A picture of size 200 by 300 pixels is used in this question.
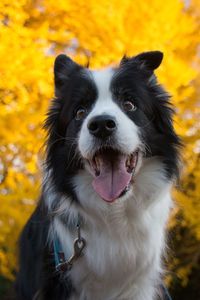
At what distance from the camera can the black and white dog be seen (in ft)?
8.93

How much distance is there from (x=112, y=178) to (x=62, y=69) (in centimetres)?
83

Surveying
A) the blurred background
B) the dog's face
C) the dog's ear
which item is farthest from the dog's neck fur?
the dog's ear

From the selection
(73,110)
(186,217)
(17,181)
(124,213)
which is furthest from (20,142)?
(186,217)

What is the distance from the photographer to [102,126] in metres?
2.48

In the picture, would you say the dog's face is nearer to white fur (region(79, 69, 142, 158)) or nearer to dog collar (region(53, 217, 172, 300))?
white fur (region(79, 69, 142, 158))

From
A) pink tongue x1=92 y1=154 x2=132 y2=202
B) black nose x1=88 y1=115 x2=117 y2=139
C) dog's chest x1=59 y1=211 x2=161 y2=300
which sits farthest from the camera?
dog's chest x1=59 y1=211 x2=161 y2=300

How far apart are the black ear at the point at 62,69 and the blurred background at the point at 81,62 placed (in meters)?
0.48

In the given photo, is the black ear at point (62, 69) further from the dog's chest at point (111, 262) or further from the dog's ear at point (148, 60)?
the dog's chest at point (111, 262)

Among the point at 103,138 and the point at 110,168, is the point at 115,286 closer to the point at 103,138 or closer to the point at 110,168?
the point at 110,168

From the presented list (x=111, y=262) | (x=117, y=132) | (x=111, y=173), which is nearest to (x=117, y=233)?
(x=111, y=262)

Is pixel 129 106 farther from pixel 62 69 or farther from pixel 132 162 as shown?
pixel 62 69

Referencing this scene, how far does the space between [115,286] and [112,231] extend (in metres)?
0.33

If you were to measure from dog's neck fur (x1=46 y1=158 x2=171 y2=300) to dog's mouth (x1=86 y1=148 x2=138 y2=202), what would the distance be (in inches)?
6.2

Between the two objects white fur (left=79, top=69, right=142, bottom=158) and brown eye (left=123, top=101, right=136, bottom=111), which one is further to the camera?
brown eye (left=123, top=101, right=136, bottom=111)
